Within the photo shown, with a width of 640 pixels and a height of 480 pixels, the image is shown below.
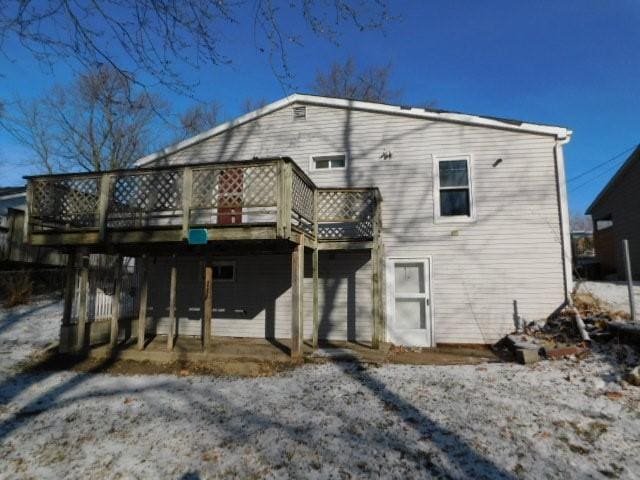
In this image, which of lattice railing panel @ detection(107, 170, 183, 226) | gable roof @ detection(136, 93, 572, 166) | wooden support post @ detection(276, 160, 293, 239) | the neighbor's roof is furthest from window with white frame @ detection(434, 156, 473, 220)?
the neighbor's roof

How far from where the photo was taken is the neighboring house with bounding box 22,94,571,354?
7.82 meters

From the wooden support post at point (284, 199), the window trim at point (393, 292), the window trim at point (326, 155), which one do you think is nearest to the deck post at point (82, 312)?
the wooden support post at point (284, 199)

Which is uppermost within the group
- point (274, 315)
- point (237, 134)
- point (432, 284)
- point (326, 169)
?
point (237, 134)

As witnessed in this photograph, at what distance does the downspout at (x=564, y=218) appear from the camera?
8469mm

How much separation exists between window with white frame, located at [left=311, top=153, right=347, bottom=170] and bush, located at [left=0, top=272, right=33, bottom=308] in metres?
9.78

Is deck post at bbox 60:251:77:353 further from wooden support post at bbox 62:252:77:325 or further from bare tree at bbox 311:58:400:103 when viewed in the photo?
bare tree at bbox 311:58:400:103

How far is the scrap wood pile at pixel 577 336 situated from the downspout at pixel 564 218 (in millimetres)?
302

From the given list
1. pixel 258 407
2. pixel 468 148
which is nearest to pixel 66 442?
pixel 258 407

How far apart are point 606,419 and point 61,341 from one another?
8.99 metres

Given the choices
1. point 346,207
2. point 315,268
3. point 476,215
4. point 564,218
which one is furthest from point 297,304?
point 564,218

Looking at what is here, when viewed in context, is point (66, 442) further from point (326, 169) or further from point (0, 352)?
point (326, 169)

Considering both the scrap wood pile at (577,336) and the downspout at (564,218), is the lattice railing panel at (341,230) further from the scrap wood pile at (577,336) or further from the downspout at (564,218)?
the downspout at (564,218)

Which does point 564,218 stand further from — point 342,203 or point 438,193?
point 342,203

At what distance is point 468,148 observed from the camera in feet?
→ 30.5
